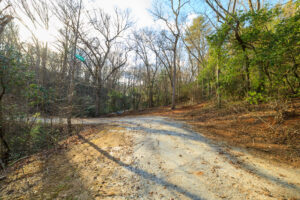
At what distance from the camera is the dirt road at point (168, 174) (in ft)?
6.11

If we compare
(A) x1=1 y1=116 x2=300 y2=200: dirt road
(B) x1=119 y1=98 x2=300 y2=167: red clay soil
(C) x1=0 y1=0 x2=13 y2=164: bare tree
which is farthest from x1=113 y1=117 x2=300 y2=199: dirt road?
(C) x1=0 y1=0 x2=13 y2=164: bare tree

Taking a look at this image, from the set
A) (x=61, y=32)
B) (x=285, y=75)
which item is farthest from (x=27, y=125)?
(x=285, y=75)

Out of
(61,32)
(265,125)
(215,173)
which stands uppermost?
(61,32)

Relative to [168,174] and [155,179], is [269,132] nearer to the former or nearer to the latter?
[168,174]

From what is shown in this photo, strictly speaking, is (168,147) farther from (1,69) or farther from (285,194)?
(1,69)

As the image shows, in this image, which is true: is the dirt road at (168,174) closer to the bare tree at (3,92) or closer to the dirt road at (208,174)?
the dirt road at (208,174)

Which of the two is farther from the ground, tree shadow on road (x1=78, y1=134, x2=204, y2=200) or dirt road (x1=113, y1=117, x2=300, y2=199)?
dirt road (x1=113, y1=117, x2=300, y2=199)

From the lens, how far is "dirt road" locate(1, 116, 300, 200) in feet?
6.11

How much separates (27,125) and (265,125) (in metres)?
8.64

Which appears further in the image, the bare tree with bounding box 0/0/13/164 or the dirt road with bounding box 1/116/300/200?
the bare tree with bounding box 0/0/13/164

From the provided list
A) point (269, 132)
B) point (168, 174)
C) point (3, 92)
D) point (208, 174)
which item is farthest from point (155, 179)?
point (3, 92)

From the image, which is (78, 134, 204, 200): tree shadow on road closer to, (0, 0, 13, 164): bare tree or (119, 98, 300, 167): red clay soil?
(119, 98, 300, 167): red clay soil

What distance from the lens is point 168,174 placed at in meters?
2.32

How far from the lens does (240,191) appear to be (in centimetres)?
183
